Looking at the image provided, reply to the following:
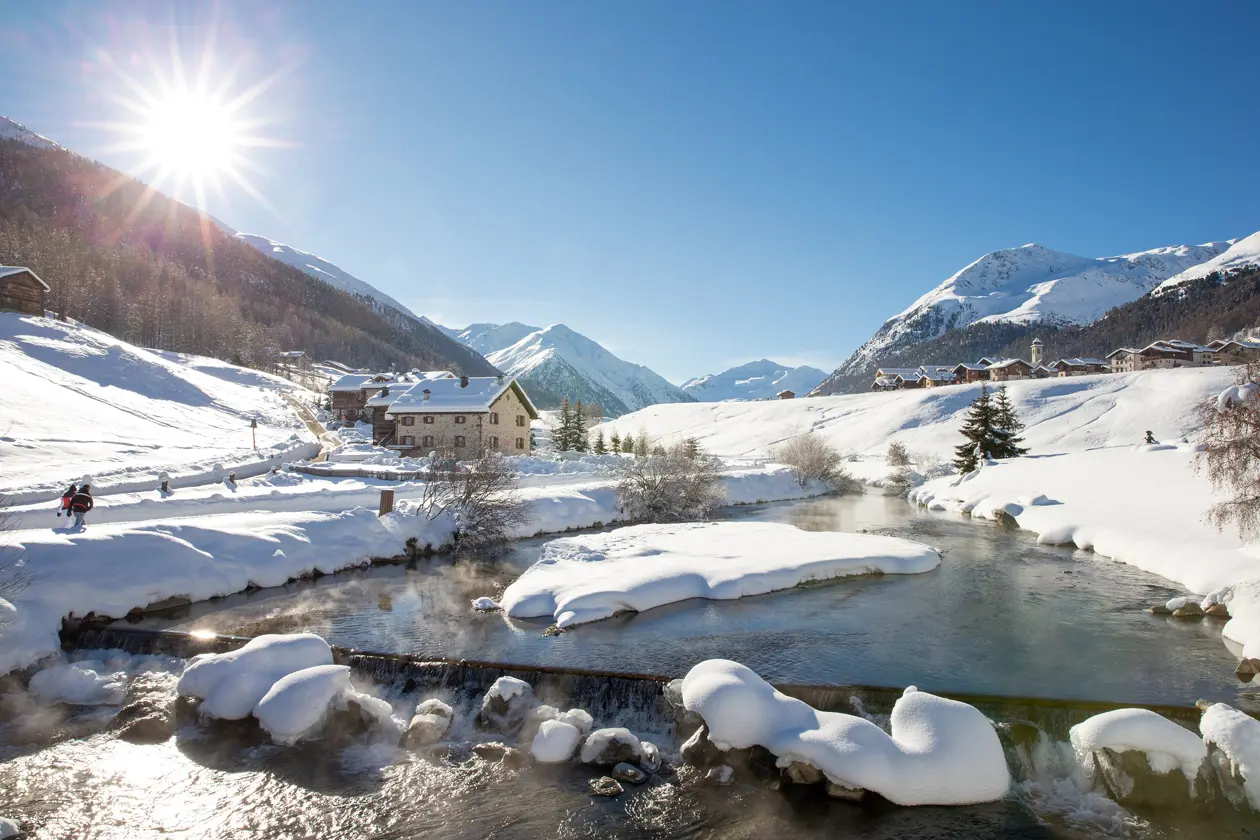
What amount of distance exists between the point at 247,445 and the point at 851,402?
291ft

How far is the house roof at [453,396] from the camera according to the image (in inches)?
2254

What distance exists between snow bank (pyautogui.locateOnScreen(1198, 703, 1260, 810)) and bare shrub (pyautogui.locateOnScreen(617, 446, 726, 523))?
27817 millimetres

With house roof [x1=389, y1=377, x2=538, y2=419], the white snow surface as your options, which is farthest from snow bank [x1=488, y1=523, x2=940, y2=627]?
house roof [x1=389, y1=377, x2=538, y2=419]

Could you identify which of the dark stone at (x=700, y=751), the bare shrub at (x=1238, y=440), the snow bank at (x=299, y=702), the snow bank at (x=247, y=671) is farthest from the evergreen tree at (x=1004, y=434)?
the snow bank at (x=299, y=702)

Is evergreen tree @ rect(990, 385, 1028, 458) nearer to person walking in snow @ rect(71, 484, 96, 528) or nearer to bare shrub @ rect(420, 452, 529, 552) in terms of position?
bare shrub @ rect(420, 452, 529, 552)

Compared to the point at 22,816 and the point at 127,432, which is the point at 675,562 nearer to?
the point at 22,816

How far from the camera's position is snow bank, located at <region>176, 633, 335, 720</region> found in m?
11.6

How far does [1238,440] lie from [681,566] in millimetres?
14723

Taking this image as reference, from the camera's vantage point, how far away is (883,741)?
9.69 meters

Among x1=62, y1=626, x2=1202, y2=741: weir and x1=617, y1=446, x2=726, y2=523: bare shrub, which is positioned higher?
x1=617, y1=446, x2=726, y2=523: bare shrub

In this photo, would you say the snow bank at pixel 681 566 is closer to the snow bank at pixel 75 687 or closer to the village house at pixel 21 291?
the snow bank at pixel 75 687

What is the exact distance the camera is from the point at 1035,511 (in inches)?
1280

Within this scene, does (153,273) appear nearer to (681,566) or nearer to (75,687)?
(75,687)

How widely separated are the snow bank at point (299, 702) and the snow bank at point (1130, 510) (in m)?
17.6
